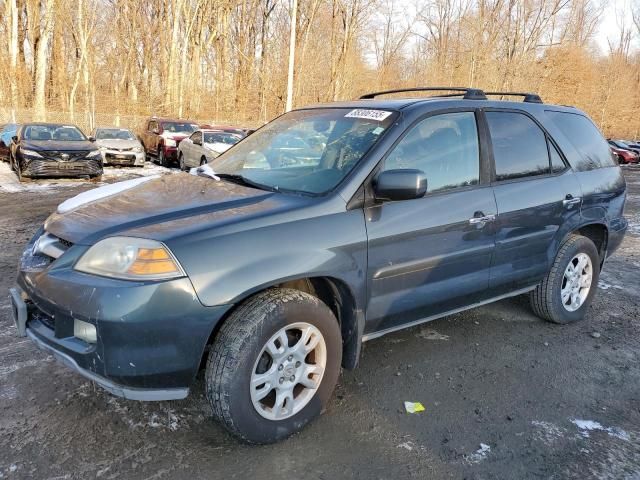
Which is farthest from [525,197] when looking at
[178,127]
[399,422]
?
[178,127]

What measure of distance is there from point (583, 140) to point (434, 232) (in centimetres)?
214

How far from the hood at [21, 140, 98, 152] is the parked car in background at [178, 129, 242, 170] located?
2.71 meters

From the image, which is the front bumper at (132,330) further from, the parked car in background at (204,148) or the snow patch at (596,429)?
the parked car in background at (204,148)

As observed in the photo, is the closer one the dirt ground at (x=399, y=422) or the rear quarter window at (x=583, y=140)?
the dirt ground at (x=399, y=422)

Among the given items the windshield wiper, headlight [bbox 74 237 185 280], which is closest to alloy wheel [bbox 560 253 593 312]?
the windshield wiper

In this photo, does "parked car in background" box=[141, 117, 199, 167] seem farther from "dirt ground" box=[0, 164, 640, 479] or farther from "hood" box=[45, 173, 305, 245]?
"hood" box=[45, 173, 305, 245]

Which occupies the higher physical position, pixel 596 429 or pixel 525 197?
pixel 525 197

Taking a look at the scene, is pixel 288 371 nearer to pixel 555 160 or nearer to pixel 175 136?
pixel 555 160

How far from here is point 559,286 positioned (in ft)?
14.0

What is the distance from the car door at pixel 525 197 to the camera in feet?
11.9

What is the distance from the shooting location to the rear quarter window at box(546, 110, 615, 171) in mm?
4250

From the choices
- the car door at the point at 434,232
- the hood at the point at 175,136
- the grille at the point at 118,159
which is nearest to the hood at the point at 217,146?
the grille at the point at 118,159

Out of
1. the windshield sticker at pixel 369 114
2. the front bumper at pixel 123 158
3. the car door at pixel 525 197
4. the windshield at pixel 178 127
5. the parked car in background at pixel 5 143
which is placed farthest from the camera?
the windshield at pixel 178 127

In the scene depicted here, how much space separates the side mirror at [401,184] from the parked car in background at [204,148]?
38.0ft
